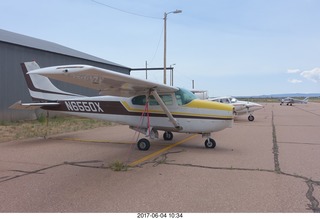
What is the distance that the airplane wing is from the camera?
5.62 meters

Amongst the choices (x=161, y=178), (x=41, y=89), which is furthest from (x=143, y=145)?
(x=41, y=89)

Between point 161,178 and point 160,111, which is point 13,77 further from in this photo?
point 161,178

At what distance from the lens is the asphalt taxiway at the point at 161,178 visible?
4379 millimetres

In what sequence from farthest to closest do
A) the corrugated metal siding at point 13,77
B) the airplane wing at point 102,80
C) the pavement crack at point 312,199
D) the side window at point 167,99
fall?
the corrugated metal siding at point 13,77 → the side window at point 167,99 → the airplane wing at point 102,80 → the pavement crack at point 312,199

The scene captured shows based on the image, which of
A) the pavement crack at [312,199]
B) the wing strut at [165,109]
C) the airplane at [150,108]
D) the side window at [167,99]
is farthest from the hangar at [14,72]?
the pavement crack at [312,199]

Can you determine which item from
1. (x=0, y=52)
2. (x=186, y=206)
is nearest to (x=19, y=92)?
(x=0, y=52)

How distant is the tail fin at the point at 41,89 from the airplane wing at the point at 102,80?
274 centimetres

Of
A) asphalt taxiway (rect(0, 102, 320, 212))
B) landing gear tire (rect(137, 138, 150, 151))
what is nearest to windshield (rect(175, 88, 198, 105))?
asphalt taxiway (rect(0, 102, 320, 212))

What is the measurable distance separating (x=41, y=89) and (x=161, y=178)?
772 centimetres

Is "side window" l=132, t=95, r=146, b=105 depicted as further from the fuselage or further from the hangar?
the hangar

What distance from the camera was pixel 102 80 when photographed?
7543 mm

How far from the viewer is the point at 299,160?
771 cm

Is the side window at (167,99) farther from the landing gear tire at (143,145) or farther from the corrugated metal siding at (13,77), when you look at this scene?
the corrugated metal siding at (13,77)

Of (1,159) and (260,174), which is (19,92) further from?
(260,174)
